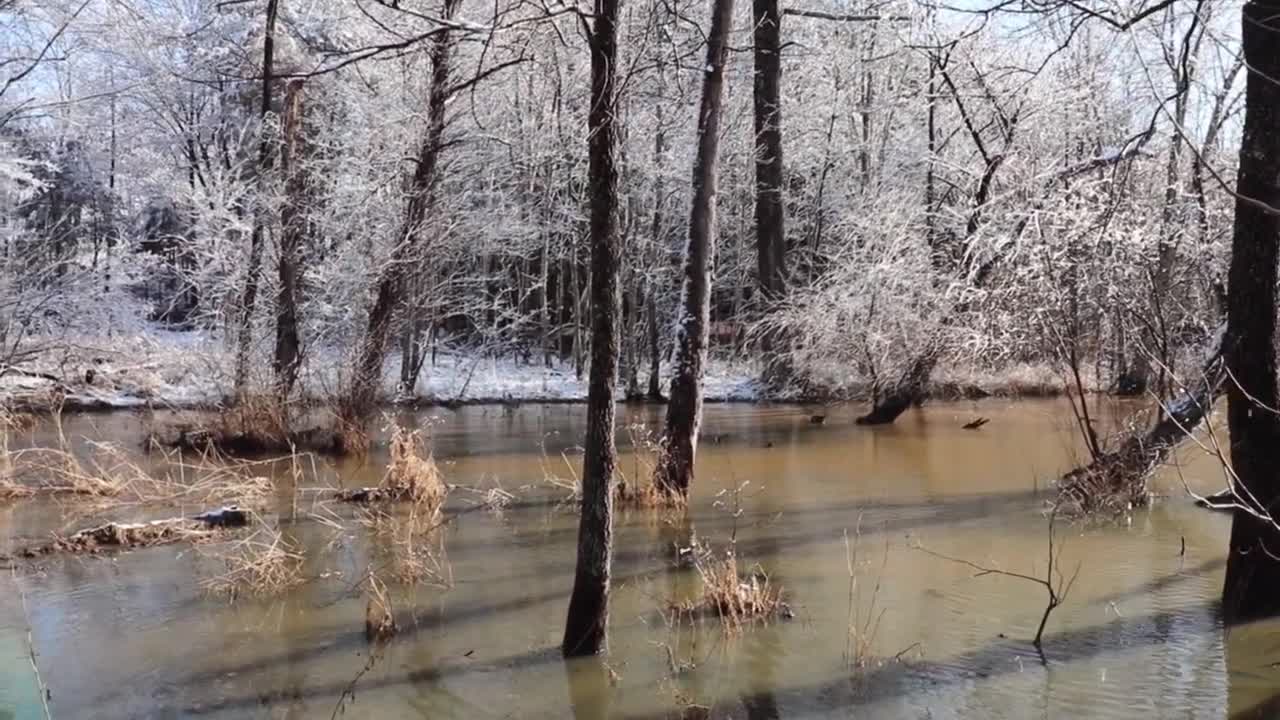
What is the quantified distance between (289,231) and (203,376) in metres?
2.70

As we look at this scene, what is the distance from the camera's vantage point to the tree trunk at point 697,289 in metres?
10.1

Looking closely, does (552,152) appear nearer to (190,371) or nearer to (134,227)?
(190,371)

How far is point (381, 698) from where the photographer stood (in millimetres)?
5055

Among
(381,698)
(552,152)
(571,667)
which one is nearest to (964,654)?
(571,667)

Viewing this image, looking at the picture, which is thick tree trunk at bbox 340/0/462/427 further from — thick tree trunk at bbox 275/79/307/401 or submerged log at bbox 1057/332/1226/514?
submerged log at bbox 1057/332/1226/514

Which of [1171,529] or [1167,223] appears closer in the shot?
[1171,529]

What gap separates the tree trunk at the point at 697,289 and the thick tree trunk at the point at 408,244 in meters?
5.05

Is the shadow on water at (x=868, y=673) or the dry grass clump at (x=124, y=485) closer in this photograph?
the shadow on water at (x=868, y=673)

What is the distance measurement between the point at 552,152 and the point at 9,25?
1136cm

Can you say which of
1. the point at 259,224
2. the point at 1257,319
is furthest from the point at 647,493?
the point at 259,224

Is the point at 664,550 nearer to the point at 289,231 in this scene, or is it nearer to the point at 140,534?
the point at 140,534

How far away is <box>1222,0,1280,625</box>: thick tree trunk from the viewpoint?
18.3 ft

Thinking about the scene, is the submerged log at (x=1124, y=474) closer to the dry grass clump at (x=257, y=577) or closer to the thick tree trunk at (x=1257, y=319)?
the thick tree trunk at (x=1257, y=319)

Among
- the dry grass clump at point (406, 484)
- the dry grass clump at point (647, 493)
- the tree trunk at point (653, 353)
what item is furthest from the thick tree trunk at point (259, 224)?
the tree trunk at point (653, 353)
